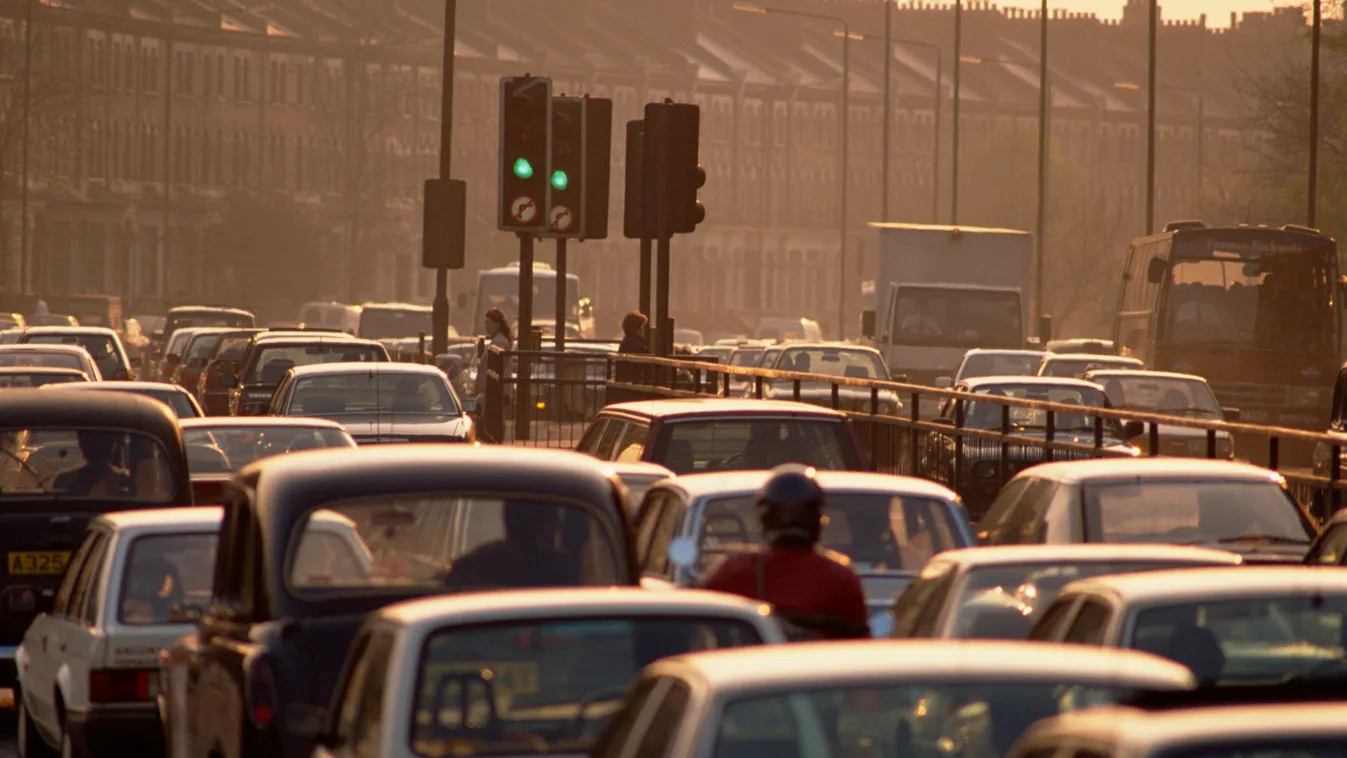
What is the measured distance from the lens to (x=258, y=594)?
837 cm

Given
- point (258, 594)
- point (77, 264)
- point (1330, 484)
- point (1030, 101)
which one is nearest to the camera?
point (258, 594)

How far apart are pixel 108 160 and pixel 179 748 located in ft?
359

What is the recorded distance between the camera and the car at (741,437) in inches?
614

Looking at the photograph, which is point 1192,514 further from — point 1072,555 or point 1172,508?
point 1072,555

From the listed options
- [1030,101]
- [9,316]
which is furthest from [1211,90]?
[9,316]

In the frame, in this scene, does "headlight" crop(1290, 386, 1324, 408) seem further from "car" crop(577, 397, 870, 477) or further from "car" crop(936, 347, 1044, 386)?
"car" crop(577, 397, 870, 477)

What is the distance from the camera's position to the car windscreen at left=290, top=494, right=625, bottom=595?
8336mm

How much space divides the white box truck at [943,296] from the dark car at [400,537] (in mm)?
36935

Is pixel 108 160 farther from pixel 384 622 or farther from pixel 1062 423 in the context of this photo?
pixel 384 622

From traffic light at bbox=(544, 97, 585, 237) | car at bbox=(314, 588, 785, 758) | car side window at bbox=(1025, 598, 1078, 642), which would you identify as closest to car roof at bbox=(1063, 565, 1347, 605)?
car side window at bbox=(1025, 598, 1078, 642)

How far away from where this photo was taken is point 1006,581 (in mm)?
9188

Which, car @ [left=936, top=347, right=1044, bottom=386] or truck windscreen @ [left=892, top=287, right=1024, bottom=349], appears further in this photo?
truck windscreen @ [left=892, top=287, right=1024, bottom=349]

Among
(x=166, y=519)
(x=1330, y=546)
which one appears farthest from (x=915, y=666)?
(x=1330, y=546)

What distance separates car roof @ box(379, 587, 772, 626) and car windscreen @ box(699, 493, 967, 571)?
15.9ft
